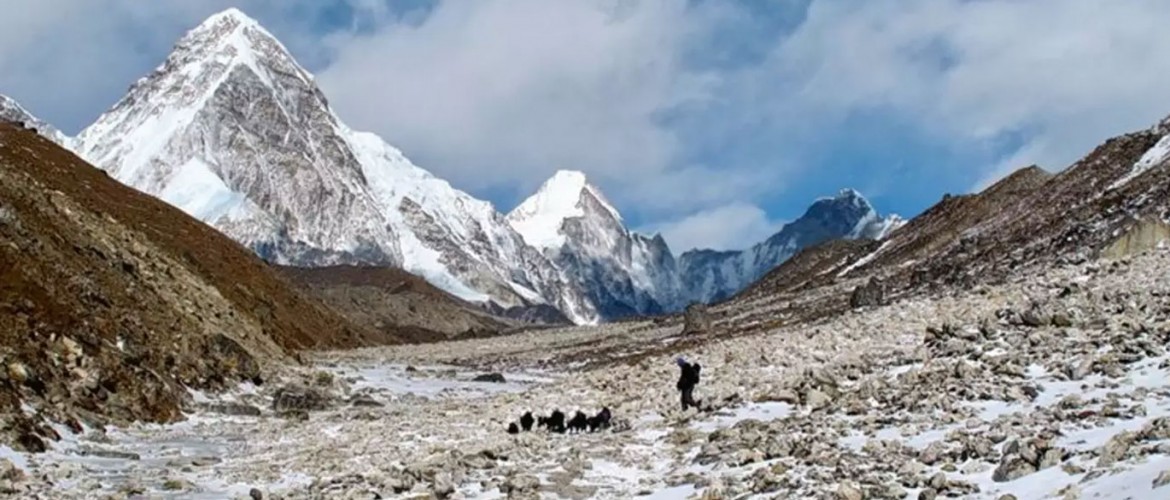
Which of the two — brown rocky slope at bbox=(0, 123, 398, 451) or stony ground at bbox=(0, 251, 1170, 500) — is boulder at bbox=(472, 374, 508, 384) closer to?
brown rocky slope at bbox=(0, 123, 398, 451)

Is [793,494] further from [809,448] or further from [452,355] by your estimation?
[452,355]

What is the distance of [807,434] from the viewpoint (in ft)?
69.9

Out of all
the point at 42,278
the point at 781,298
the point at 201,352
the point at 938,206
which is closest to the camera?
the point at 42,278

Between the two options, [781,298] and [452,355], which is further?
[781,298]

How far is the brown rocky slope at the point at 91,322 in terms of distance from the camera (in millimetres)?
30188

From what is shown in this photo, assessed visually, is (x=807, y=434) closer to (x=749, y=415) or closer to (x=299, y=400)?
(x=749, y=415)

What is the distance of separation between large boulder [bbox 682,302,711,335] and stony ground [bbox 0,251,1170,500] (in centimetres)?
5578

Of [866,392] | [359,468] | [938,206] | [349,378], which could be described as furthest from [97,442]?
[938,206]

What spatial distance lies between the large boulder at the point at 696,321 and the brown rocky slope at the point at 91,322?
120 ft

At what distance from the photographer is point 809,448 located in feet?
64.3

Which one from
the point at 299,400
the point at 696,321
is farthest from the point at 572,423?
the point at 696,321

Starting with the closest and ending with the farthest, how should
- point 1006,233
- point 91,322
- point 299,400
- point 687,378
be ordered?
1. point 687,378
2. point 91,322
3. point 299,400
4. point 1006,233

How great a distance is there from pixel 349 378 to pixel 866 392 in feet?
129

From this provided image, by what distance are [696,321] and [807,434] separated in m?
77.8
